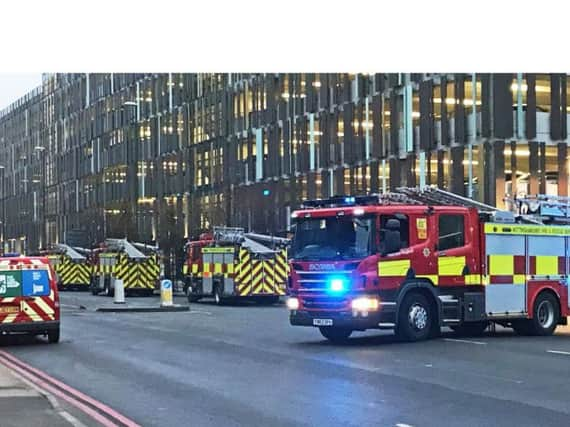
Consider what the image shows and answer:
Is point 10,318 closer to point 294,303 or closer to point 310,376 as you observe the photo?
point 294,303

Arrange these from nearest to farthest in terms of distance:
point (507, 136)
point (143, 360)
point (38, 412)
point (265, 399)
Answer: point (38, 412) → point (265, 399) → point (143, 360) → point (507, 136)

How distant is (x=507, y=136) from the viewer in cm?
4059

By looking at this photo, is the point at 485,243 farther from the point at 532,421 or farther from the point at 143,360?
the point at 532,421

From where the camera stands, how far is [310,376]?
1360 centimetres

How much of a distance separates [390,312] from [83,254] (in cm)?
4743

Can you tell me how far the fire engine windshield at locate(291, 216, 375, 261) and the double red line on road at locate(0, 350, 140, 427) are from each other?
598cm

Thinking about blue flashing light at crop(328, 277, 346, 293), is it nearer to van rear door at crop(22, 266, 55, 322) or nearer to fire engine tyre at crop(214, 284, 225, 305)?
van rear door at crop(22, 266, 55, 322)

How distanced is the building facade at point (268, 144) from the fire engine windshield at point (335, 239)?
22.9 metres

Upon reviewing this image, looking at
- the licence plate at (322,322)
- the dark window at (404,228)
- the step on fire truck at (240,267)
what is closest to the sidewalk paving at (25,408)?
the licence plate at (322,322)

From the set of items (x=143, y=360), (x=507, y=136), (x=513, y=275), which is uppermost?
(x=507, y=136)

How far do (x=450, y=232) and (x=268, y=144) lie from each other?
41.0m

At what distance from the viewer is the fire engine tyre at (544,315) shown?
20406 millimetres

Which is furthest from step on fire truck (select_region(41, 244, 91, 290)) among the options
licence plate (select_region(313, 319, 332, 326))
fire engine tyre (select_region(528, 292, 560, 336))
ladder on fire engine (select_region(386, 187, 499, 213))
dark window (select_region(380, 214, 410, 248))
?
dark window (select_region(380, 214, 410, 248))

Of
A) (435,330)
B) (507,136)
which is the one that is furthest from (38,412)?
(507,136)
